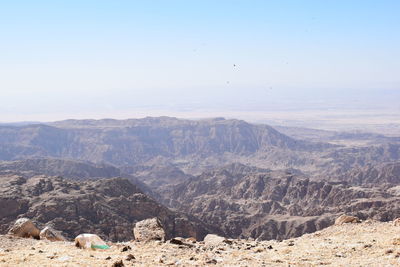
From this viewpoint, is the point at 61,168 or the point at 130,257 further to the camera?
the point at 61,168

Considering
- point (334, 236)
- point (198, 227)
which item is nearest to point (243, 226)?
point (198, 227)

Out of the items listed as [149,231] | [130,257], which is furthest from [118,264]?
[149,231]

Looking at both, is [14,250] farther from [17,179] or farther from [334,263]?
[17,179]

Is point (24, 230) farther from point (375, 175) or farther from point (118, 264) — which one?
point (375, 175)

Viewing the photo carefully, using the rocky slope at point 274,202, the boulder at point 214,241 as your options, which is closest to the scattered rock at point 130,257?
the boulder at point 214,241

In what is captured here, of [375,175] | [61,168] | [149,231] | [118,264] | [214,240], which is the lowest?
[375,175]

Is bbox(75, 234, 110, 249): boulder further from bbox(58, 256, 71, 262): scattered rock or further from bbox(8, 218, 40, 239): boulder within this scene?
bbox(8, 218, 40, 239): boulder
